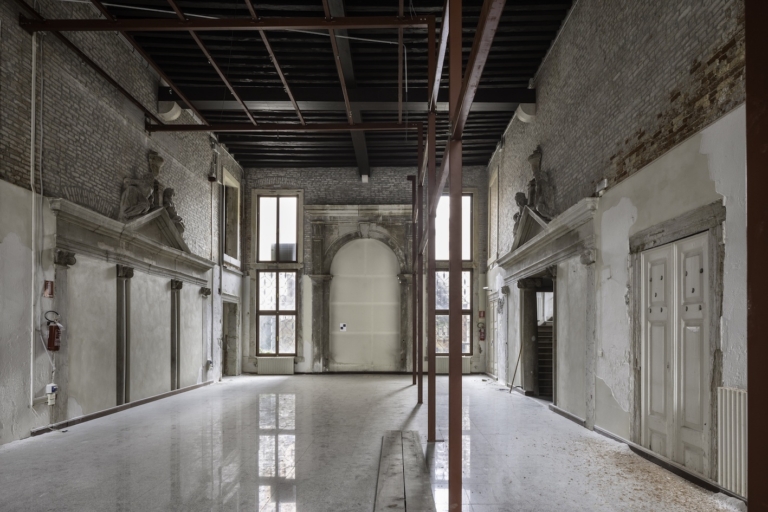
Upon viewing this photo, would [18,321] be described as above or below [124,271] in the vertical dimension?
below

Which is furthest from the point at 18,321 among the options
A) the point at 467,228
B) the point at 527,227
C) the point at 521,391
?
the point at 467,228

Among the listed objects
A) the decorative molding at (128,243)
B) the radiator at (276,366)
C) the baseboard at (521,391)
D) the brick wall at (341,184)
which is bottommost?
the radiator at (276,366)

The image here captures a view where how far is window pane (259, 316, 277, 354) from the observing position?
16875mm

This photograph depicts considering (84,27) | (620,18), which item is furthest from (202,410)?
(620,18)

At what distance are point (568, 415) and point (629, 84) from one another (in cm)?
499

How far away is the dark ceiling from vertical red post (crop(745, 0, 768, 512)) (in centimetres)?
791

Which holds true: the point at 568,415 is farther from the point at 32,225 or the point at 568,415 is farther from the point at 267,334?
the point at 267,334

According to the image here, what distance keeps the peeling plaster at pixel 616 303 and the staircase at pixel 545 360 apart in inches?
178

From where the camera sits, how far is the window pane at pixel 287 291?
17.0 m

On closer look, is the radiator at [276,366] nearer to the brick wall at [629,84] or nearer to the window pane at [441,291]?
the window pane at [441,291]

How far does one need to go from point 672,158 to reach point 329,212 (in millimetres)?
12444

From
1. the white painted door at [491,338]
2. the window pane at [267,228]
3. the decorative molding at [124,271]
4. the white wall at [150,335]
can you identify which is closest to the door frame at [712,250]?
Answer: the decorative molding at [124,271]

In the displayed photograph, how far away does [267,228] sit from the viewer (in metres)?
17.3

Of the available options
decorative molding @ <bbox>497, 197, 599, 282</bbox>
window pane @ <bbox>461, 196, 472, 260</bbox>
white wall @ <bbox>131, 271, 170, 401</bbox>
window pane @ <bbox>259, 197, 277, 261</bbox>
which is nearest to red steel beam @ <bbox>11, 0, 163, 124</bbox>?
white wall @ <bbox>131, 271, 170, 401</bbox>
